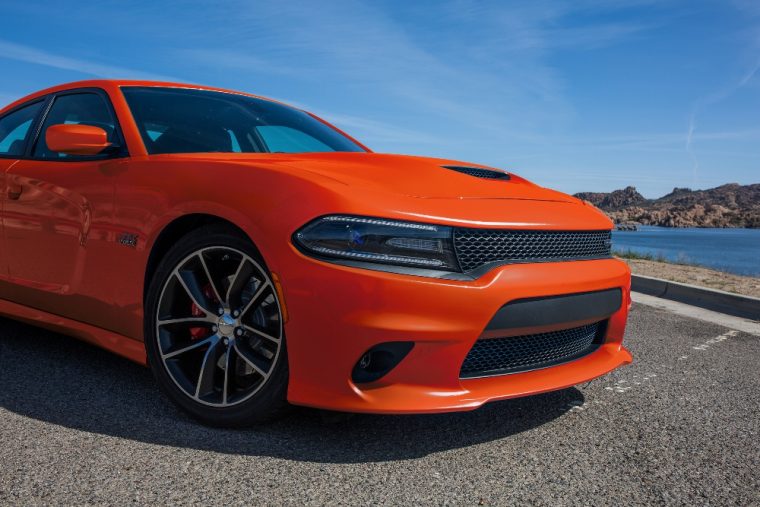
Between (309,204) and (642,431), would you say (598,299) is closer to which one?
(642,431)

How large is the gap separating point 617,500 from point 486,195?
3.88ft

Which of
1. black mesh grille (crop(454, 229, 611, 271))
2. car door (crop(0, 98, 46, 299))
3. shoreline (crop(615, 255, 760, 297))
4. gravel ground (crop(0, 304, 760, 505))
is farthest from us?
shoreline (crop(615, 255, 760, 297))

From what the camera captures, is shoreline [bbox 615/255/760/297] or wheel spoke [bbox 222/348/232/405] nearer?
wheel spoke [bbox 222/348/232/405]

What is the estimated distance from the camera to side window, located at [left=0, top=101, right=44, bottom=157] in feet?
12.6

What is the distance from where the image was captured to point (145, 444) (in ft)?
7.64

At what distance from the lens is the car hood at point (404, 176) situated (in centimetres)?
236

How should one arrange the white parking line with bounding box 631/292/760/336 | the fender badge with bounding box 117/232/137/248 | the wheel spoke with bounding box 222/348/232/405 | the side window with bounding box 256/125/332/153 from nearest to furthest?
the wheel spoke with bounding box 222/348/232/405
the fender badge with bounding box 117/232/137/248
the side window with bounding box 256/125/332/153
the white parking line with bounding box 631/292/760/336

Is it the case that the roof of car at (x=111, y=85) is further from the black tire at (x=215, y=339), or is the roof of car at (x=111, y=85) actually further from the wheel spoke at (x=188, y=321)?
the wheel spoke at (x=188, y=321)

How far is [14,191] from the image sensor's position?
11.5 ft

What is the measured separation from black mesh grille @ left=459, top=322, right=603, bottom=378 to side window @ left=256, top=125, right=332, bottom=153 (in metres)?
1.64

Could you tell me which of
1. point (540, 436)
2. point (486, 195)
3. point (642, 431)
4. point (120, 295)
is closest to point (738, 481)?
point (642, 431)

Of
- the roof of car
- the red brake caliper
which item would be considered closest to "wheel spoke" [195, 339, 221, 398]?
the red brake caliper

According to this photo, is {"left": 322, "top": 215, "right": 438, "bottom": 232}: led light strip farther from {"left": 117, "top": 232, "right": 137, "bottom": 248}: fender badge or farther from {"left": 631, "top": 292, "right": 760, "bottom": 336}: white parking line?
{"left": 631, "top": 292, "right": 760, "bottom": 336}: white parking line

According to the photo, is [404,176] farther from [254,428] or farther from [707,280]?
[707,280]
